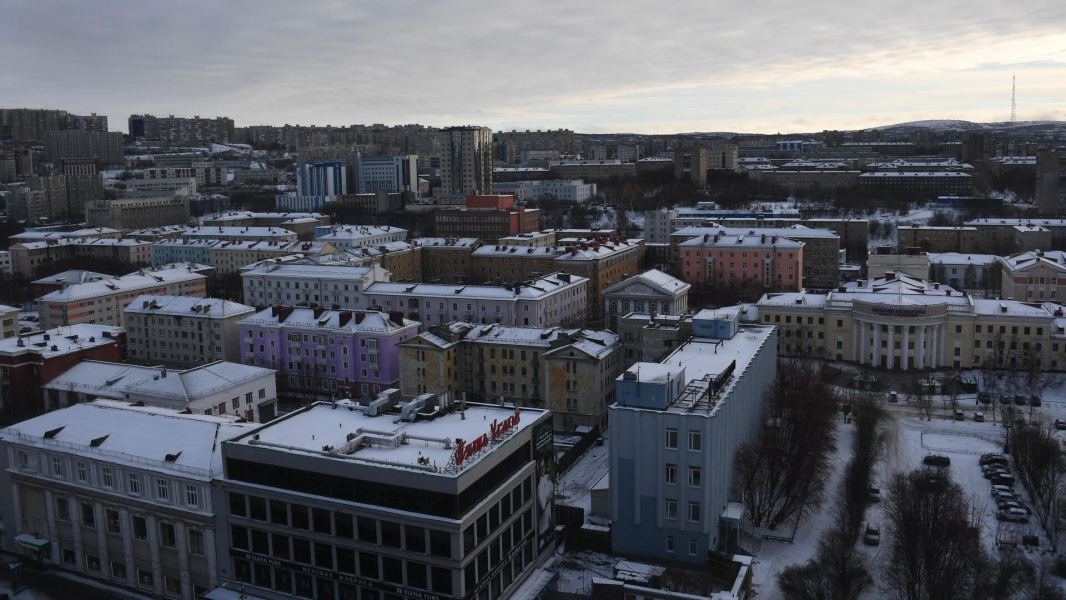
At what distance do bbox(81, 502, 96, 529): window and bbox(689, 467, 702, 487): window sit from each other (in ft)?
52.5

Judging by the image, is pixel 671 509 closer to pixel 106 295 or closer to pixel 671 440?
pixel 671 440

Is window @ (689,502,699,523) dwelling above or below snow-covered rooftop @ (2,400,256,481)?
below

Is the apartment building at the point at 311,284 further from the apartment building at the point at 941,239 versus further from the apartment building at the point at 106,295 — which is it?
the apartment building at the point at 941,239

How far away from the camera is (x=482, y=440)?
66.4 feet

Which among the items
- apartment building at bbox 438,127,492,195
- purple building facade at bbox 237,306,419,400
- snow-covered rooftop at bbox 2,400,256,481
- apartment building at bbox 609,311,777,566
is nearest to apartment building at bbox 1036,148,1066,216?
apartment building at bbox 438,127,492,195

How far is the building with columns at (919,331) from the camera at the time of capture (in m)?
41.4

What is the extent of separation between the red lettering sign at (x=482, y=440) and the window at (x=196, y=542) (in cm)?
711

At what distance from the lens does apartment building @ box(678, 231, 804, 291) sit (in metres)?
60.6

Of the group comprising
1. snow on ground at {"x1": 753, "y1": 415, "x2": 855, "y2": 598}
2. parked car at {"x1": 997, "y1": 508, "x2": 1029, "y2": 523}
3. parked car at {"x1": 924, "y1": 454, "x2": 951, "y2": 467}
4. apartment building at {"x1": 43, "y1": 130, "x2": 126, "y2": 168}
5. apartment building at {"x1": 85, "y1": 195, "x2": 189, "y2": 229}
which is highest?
apartment building at {"x1": 43, "y1": 130, "x2": 126, "y2": 168}

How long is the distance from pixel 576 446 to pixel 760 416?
21.9 ft

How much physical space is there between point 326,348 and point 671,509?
851 inches

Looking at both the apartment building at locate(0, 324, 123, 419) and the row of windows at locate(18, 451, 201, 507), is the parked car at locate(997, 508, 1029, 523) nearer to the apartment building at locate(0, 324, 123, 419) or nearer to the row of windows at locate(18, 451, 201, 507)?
the row of windows at locate(18, 451, 201, 507)

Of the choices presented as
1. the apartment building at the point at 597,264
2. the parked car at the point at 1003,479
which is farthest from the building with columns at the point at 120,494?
the apartment building at the point at 597,264

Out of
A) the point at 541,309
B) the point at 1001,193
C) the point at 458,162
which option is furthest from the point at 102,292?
the point at 1001,193
